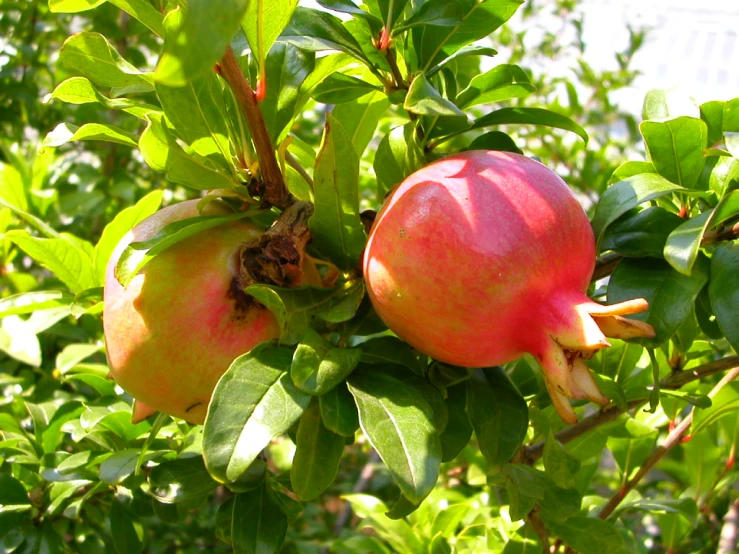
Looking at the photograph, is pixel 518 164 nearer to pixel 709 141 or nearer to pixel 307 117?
pixel 709 141

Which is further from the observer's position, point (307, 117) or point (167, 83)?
point (307, 117)

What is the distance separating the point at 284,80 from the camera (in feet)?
2.52

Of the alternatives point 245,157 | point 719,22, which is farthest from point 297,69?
point 719,22

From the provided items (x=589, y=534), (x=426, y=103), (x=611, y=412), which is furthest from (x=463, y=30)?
(x=589, y=534)

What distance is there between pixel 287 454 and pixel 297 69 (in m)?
1.13

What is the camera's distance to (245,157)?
786mm

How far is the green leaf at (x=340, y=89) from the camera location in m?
0.83

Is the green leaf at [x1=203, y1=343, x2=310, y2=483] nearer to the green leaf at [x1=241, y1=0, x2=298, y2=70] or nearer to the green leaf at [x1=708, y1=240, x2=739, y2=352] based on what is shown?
the green leaf at [x1=241, y1=0, x2=298, y2=70]

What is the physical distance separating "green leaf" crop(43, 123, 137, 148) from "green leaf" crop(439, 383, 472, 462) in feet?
1.49

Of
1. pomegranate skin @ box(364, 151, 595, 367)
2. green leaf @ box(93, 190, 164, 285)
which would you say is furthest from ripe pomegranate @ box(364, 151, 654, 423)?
green leaf @ box(93, 190, 164, 285)

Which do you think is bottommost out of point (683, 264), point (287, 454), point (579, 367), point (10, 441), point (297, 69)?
point (287, 454)

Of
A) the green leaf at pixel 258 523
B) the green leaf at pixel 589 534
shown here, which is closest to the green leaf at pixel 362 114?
the green leaf at pixel 258 523

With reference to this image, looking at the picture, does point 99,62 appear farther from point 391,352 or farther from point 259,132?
point 391,352

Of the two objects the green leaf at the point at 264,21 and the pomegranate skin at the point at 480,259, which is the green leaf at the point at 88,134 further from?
the pomegranate skin at the point at 480,259
